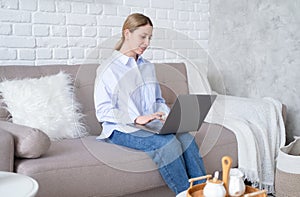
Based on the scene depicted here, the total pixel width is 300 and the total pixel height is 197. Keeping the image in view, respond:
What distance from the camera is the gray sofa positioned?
159cm

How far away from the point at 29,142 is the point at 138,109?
540 millimetres

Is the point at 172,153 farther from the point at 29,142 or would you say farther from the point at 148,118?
the point at 29,142

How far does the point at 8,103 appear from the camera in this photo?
78.1 inches

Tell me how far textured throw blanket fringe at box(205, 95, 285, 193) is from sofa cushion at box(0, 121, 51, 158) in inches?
34.1

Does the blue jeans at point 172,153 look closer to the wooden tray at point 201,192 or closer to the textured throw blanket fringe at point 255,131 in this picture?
the textured throw blanket fringe at point 255,131

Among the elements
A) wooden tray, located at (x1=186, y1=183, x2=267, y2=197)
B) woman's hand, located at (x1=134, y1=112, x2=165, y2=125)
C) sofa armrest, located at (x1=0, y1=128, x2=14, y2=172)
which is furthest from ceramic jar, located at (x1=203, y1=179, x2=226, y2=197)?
sofa armrest, located at (x1=0, y1=128, x2=14, y2=172)

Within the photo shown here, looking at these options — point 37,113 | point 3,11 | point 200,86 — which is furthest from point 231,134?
point 3,11

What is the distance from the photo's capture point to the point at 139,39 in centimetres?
189

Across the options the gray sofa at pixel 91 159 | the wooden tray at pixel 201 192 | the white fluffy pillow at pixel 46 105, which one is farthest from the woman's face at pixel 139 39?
the wooden tray at pixel 201 192

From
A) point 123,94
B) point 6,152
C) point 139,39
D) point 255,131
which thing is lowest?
point 255,131

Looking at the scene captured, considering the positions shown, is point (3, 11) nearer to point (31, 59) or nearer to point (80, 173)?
point (31, 59)

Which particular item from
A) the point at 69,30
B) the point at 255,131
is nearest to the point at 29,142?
the point at 69,30

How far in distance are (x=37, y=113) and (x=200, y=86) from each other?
0.93m

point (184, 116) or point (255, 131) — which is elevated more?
point (184, 116)
